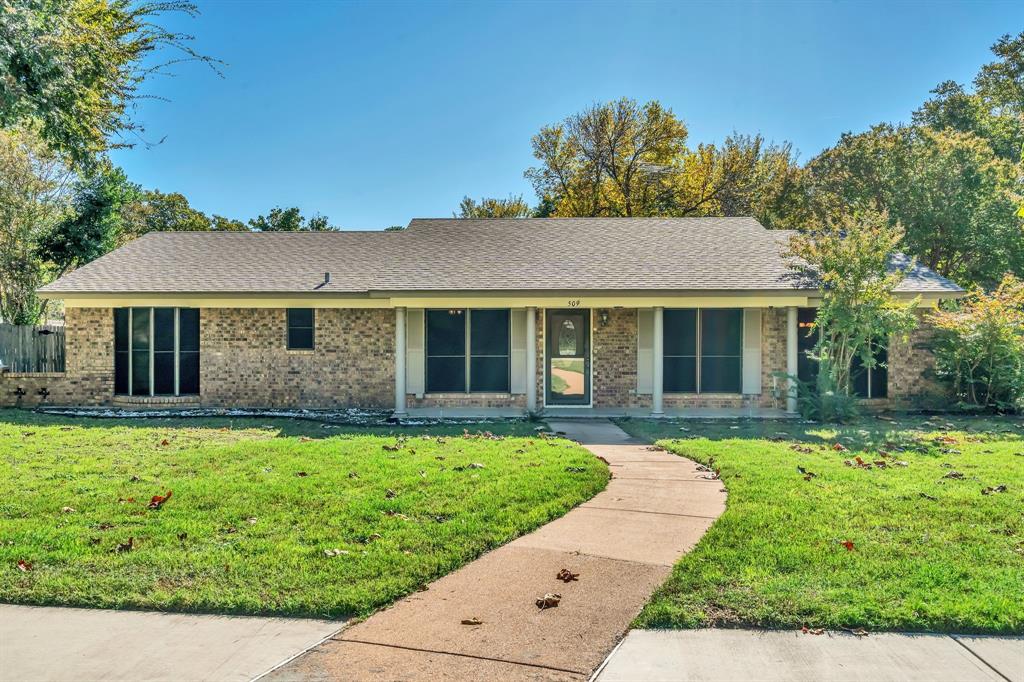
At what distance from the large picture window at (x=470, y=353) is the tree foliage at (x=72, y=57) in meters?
8.72

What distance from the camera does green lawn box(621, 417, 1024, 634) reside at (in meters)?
4.44

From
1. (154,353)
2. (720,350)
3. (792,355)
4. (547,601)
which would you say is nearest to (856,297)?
(792,355)

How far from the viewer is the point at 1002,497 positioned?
7230mm

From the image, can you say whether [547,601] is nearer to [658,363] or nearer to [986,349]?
[658,363]

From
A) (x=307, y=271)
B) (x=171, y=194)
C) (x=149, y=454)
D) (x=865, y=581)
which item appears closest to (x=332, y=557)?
(x=865, y=581)

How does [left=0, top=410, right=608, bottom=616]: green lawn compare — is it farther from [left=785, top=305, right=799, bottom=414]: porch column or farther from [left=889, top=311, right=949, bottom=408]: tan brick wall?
[left=889, top=311, right=949, bottom=408]: tan brick wall

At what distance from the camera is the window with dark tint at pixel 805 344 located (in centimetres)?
1567

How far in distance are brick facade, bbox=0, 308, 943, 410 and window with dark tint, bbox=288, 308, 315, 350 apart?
0.14 m

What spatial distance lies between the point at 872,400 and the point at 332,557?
13.7 meters

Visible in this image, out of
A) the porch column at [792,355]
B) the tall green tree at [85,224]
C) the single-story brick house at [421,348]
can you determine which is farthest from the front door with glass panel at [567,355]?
the tall green tree at [85,224]

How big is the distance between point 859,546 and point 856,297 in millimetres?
9060

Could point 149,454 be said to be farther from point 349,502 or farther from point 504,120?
point 504,120

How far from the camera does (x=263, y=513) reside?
262 inches

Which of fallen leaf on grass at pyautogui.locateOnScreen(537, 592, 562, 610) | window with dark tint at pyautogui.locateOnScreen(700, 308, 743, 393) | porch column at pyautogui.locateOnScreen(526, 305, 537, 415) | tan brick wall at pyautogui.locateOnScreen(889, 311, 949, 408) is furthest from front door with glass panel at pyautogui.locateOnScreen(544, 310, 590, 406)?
fallen leaf on grass at pyautogui.locateOnScreen(537, 592, 562, 610)
